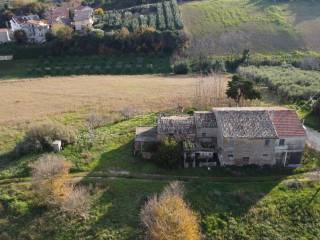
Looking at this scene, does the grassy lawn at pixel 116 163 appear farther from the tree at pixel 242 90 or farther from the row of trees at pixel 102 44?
the row of trees at pixel 102 44

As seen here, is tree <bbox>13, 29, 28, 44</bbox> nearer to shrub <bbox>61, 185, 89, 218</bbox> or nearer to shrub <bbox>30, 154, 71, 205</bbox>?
shrub <bbox>30, 154, 71, 205</bbox>

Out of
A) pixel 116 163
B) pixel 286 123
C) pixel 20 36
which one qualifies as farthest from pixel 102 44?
pixel 286 123

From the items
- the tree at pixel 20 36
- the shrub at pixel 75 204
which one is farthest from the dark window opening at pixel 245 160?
the tree at pixel 20 36

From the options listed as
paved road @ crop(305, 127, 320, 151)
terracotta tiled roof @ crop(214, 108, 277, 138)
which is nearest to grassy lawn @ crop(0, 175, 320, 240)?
terracotta tiled roof @ crop(214, 108, 277, 138)

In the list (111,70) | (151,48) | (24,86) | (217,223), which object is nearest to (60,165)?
(217,223)

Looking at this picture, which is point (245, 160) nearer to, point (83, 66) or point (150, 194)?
point (150, 194)
